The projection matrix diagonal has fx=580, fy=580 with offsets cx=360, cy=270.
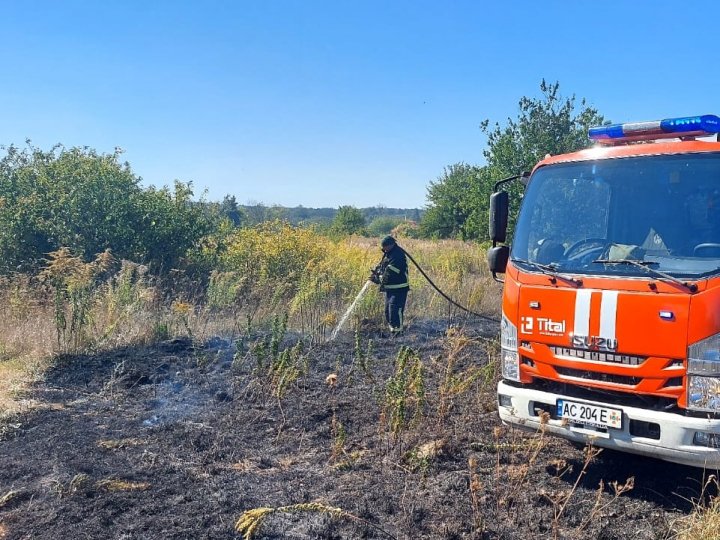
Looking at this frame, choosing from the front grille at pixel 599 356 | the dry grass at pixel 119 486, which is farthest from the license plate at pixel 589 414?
the dry grass at pixel 119 486

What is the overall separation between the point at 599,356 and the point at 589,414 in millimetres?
390

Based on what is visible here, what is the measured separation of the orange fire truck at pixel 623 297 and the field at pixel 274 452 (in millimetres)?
315

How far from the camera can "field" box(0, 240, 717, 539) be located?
3.64 metres

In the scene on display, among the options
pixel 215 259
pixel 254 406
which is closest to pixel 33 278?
pixel 215 259

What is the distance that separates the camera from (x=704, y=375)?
136 inches

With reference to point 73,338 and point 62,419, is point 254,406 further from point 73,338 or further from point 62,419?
point 73,338

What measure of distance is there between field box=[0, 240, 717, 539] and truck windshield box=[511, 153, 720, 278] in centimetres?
129

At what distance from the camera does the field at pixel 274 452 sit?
12.0 ft

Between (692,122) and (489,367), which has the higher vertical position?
(692,122)

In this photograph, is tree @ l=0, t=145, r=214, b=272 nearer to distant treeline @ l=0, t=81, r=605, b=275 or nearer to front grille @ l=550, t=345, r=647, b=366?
distant treeline @ l=0, t=81, r=605, b=275

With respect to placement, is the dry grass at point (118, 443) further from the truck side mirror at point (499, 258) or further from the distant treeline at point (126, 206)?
the distant treeline at point (126, 206)

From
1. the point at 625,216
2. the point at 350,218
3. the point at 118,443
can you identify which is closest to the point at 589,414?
the point at 625,216

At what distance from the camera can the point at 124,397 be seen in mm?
6328

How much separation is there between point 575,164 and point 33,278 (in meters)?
9.96
